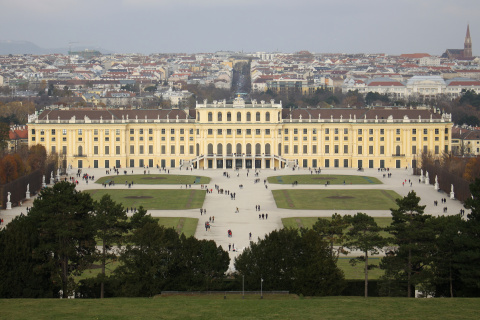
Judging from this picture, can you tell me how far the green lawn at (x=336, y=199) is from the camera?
208 ft

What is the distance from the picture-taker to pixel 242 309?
30094mm

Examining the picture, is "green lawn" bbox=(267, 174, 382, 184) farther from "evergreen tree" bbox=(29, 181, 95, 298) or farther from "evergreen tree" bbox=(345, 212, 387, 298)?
"evergreen tree" bbox=(29, 181, 95, 298)

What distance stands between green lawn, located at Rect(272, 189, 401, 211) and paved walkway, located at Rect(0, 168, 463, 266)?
112 cm

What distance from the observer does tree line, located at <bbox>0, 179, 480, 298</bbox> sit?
118ft

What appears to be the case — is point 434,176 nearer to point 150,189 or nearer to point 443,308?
point 150,189

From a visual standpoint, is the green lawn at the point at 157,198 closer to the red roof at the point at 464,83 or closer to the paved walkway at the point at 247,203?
the paved walkway at the point at 247,203

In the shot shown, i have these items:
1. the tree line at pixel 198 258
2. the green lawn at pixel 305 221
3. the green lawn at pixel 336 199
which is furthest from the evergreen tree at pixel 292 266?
the green lawn at pixel 336 199

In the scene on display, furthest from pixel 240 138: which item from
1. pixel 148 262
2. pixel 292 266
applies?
pixel 148 262

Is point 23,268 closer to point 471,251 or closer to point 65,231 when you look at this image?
point 65,231

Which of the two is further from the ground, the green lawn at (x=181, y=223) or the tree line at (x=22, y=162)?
the tree line at (x=22, y=162)

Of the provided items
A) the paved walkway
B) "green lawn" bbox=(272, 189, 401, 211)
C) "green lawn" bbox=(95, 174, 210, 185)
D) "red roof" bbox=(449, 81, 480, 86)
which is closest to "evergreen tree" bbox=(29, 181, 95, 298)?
the paved walkway

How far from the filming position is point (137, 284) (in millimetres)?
36250

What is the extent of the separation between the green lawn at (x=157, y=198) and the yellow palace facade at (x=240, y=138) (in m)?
19.9

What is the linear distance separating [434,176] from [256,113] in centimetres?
2267
